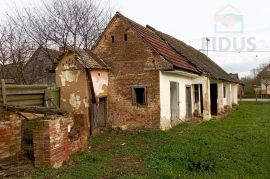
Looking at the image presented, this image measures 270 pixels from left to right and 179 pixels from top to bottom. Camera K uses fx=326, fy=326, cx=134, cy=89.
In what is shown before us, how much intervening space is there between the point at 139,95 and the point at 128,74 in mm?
1026

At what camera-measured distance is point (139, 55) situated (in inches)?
547

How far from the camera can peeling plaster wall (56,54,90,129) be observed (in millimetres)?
13086

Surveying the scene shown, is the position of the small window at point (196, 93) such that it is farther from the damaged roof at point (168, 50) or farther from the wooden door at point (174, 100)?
the wooden door at point (174, 100)

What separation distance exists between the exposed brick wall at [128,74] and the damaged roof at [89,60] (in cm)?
36

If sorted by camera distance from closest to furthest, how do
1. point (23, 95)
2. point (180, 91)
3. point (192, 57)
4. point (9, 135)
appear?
point (9, 135) → point (23, 95) → point (180, 91) → point (192, 57)

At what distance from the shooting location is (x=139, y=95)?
46.4 ft

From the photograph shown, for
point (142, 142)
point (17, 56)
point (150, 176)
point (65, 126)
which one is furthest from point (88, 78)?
point (17, 56)

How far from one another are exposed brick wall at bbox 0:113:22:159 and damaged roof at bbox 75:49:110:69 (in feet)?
15.5

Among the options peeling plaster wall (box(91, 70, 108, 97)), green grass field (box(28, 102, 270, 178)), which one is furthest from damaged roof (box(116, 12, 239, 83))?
green grass field (box(28, 102, 270, 178))

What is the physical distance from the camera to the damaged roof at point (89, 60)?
12.9 metres

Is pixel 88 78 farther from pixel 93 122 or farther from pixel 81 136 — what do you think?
pixel 81 136

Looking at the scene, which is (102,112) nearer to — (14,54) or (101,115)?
(101,115)

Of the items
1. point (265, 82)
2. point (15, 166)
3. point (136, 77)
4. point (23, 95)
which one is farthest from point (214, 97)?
point (265, 82)

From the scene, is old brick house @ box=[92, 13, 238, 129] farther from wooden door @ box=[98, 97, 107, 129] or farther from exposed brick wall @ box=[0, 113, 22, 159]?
exposed brick wall @ box=[0, 113, 22, 159]
